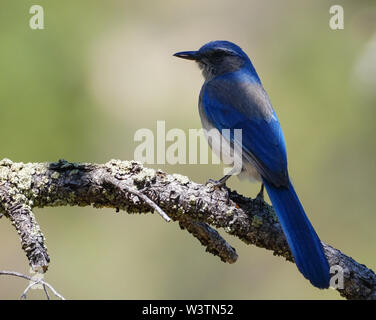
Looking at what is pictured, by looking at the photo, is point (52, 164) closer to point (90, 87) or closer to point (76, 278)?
point (76, 278)

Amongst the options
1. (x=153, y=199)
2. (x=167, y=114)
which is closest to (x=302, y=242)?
(x=153, y=199)

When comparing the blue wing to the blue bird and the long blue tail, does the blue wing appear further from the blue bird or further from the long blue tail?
the long blue tail

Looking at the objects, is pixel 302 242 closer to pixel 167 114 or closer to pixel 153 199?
pixel 153 199

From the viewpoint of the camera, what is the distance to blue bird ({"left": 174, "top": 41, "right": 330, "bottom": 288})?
3344mm

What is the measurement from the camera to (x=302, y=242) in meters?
3.34

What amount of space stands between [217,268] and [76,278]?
1513 mm

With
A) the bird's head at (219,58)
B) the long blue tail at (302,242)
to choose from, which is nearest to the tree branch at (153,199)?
the long blue tail at (302,242)

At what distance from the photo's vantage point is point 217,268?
6223 millimetres

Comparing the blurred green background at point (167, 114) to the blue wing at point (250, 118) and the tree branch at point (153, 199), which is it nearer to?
the blue wing at point (250, 118)

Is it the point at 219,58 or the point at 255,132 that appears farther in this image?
the point at 219,58

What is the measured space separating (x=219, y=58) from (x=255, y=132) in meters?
1.22

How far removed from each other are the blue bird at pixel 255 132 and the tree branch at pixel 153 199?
0.15m

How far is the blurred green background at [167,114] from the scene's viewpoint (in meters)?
6.09
